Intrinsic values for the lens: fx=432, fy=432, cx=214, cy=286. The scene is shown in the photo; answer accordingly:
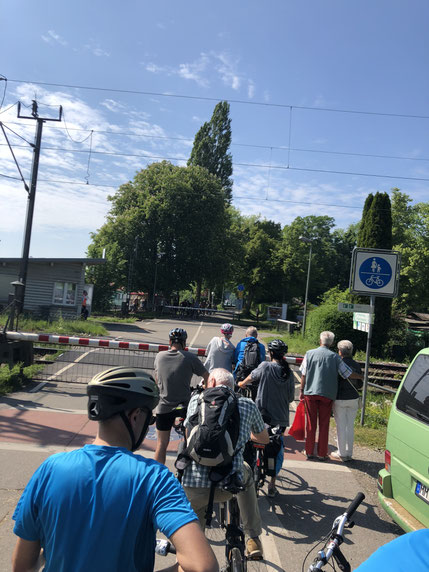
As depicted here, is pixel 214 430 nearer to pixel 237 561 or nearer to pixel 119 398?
pixel 237 561

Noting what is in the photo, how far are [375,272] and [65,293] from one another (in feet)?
73.7

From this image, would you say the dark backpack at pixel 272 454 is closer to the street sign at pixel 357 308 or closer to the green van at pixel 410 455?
the green van at pixel 410 455

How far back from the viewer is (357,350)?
18547 millimetres

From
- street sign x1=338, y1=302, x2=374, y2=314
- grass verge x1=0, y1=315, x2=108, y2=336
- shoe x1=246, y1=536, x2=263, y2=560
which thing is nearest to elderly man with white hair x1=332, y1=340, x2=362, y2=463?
street sign x1=338, y1=302, x2=374, y2=314

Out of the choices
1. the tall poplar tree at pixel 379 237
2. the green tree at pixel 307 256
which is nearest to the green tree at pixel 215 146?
the green tree at pixel 307 256

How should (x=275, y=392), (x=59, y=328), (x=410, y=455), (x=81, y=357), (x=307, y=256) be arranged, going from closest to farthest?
(x=410, y=455)
(x=275, y=392)
(x=81, y=357)
(x=59, y=328)
(x=307, y=256)

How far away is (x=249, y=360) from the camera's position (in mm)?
6539

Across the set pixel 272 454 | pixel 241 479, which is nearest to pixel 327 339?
pixel 272 454

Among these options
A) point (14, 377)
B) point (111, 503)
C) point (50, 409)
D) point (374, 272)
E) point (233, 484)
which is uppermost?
point (374, 272)

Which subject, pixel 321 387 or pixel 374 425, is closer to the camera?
pixel 321 387

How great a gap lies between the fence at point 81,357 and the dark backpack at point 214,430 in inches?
274

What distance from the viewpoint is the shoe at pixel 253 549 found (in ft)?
10.7

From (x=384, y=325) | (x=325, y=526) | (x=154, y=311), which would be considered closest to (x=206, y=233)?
(x=154, y=311)

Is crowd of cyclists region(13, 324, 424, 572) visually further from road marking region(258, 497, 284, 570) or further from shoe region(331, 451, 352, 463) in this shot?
shoe region(331, 451, 352, 463)
